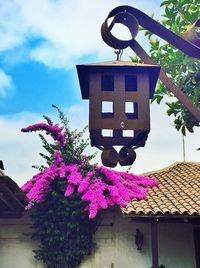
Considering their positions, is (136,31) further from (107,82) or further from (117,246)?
(117,246)

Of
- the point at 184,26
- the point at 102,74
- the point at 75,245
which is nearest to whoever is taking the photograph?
the point at 102,74

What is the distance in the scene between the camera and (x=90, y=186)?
1095 cm

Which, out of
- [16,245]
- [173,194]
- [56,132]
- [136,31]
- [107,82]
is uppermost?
[56,132]

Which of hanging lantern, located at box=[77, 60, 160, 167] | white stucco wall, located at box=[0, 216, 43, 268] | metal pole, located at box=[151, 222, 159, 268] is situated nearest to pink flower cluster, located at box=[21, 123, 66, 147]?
white stucco wall, located at box=[0, 216, 43, 268]

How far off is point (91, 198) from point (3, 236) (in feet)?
8.82

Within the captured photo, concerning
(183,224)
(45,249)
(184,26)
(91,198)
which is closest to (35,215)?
(45,249)

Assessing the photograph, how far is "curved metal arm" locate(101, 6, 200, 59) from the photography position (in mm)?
3375

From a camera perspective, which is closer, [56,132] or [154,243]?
[154,243]

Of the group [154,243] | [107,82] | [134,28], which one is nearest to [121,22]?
[134,28]

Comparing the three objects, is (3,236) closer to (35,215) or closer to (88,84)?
(35,215)

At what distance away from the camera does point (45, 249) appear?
36.8 ft

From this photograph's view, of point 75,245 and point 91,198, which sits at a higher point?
point 91,198

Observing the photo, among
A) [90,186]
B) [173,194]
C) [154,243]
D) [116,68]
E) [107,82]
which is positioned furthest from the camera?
[173,194]

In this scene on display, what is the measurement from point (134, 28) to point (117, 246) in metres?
8.72
